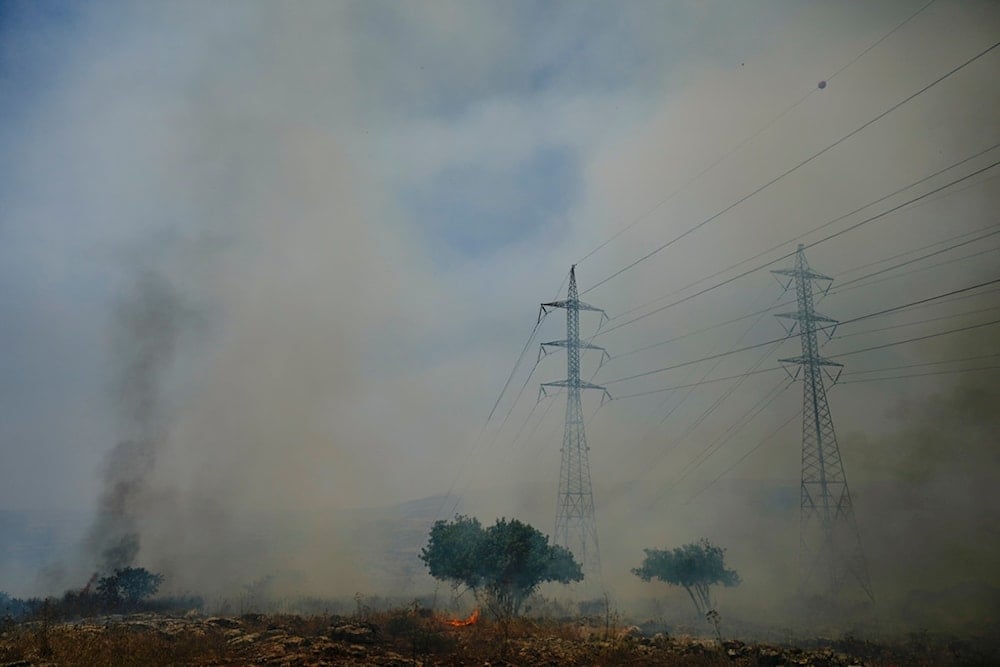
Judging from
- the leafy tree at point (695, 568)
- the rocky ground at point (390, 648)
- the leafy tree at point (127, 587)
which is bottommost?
the leafy tree at point (127, 587)

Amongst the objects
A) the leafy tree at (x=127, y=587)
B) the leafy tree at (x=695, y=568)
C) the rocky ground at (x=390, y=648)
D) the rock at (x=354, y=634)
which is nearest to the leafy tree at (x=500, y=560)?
the leafy tree at (x=695, y=568)

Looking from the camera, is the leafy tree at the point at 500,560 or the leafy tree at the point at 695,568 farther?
the leafy tree at the point at 695,568

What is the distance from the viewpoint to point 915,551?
50781 mm

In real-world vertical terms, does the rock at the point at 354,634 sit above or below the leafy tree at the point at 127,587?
above

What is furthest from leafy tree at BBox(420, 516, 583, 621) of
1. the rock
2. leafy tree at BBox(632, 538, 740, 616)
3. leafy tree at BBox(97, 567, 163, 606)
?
leafy tree at BBox(97, 567, 163, 606)

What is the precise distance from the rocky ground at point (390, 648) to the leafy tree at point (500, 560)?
9.54 m

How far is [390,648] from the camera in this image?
2150 cm

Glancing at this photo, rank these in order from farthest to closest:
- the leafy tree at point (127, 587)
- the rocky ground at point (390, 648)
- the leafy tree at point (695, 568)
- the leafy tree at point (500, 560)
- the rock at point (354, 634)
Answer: the leafy tree at point (127, 587) → the leafy tree at point (695, 568) → the leafy tree at point (500, 560) → the rock at point (354, 634) → the rocky ground at point (390, 648)

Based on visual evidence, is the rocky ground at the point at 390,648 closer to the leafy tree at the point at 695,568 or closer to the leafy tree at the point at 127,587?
the leafy tree at the point at 695,568

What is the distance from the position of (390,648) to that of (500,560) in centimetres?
1563

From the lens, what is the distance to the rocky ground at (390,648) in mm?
18511

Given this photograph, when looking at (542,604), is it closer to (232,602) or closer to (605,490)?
(232,602)

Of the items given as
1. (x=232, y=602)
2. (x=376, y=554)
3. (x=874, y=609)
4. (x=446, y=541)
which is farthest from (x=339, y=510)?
(x=874, y=609)

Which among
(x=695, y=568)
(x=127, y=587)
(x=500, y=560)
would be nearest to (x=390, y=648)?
(x=500, y=560)
